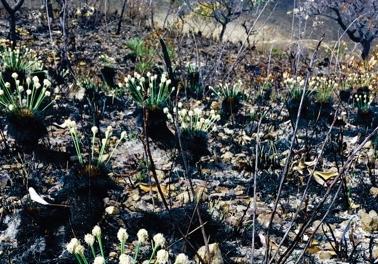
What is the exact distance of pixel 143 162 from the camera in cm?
450

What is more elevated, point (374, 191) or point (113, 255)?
point (374, 191)

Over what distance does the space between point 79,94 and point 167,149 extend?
212cm

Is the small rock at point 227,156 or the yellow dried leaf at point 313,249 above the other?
the yellow dried leaf at point 313,249

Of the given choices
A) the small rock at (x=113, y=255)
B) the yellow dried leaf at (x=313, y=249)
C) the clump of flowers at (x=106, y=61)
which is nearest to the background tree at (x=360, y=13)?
the clump of flowers at (x=106, y=61)

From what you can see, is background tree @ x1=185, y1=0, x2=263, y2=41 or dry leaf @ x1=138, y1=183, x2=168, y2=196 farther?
background tree @ x1=185, y1=0, x2=263, y2=41

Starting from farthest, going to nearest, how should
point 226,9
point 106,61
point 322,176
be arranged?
1. point 226,9
2. point 106,61
3. point 322,176

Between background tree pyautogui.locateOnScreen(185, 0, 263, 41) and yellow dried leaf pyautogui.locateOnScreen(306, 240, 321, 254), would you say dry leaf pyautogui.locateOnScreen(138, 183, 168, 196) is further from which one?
background tree pyautogui.locateOnScreen(185, 0, 263, 41)

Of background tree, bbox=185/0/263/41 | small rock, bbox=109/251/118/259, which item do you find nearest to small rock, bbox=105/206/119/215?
small rock, bbox=109/251/118/259

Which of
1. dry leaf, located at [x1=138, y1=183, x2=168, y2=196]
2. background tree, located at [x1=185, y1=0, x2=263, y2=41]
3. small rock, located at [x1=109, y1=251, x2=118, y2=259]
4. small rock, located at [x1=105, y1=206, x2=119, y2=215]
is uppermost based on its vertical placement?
background tree, located at [x1=185, y1=0, x2=263, y2=41]

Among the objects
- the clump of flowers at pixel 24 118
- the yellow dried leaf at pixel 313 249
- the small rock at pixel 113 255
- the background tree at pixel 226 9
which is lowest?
the small rock at pixel 113 255

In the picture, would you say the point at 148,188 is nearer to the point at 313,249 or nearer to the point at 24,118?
the point at 24,118

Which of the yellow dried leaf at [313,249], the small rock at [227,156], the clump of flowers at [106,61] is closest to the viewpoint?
the yellow dried leaf at [313,249]

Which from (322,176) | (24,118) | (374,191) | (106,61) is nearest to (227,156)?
(322,176)

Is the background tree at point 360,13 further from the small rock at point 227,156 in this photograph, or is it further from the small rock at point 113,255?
the small rock at point 113,255
